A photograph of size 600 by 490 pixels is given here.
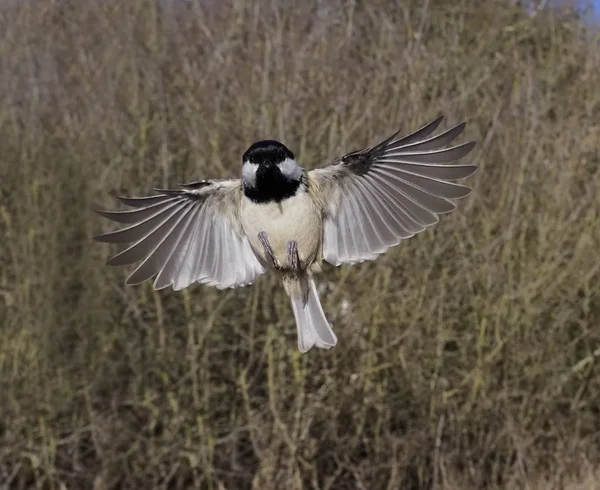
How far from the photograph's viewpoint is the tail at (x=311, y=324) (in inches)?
99.0

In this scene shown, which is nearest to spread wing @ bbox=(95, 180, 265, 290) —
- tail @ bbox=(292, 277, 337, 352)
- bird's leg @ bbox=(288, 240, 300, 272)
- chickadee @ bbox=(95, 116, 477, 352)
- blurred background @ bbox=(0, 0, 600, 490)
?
chickadee @ bbox=(95, 116, 477, 352)

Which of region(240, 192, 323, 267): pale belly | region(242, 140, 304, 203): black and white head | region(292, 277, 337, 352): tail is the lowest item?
region(292, 277, 337, 352): tail

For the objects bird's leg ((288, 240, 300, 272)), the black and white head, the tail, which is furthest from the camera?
the tail

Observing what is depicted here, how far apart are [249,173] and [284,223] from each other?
17cm

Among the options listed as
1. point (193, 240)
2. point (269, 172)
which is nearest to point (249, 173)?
point (269, 172)

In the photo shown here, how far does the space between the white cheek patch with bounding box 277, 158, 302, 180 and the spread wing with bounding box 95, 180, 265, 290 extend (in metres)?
0.29

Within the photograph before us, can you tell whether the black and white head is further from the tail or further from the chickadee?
the tail

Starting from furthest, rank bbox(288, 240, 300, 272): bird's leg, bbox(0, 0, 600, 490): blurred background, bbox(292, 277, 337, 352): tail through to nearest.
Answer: bbox(0, 0, 600, 490): blurred background, bbox(292, 277, 337, 352): tail, bbox(288, 240, 300, 272): bird's leg

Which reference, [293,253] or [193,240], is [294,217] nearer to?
[293,253]

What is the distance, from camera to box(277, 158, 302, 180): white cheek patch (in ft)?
7.38

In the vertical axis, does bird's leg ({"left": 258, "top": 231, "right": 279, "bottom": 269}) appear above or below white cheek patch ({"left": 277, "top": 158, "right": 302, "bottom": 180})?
below

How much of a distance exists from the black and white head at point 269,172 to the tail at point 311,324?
0.41m

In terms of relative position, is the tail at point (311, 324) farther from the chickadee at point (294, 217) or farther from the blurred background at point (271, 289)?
the blurred background at point (271, 289)

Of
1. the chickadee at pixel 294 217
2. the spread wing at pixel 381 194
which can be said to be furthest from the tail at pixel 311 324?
the spread wing at pixel 381 194
